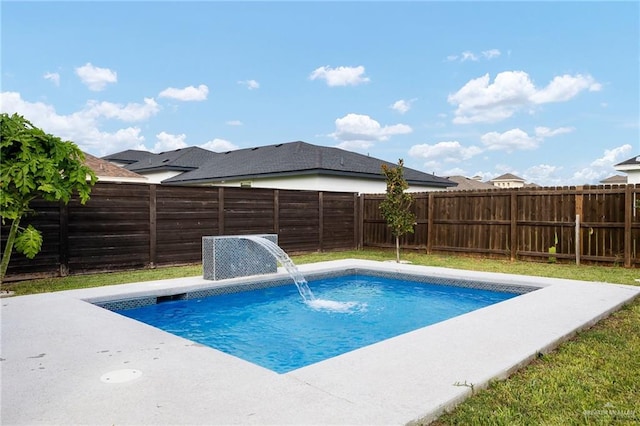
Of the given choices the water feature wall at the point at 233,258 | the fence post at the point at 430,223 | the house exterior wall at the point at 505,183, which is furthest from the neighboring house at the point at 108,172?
the house exterior wall at the point at 505,183

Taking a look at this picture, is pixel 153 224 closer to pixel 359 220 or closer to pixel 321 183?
pixel 359 220

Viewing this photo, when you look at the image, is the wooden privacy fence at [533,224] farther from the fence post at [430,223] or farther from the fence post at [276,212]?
the fence post at [276,212]

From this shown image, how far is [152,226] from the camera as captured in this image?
10.1 metres

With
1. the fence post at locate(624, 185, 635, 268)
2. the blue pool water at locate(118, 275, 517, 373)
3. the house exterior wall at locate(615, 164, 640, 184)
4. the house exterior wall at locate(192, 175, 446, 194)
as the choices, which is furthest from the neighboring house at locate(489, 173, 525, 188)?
the blue pool water at locate(118, 275, 517, 373)

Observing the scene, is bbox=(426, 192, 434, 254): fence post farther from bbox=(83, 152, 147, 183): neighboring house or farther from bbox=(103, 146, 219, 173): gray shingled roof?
bbox=(103, 146, 219, 173): gray shingled roof

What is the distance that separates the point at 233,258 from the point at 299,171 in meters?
9.81

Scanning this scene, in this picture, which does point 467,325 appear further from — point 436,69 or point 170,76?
point 170,76

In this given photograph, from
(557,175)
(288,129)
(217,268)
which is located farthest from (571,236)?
(288,129)

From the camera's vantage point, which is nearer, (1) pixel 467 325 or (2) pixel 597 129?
(1) pixel 467 325

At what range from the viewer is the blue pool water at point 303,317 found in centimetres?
512

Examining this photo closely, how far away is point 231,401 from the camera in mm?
2795

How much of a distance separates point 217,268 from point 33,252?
114 inches

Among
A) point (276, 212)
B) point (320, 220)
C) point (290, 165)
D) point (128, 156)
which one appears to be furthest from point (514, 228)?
point (128, 156)

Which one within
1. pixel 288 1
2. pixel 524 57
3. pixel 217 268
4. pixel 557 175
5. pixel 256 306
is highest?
pixel 288 1
